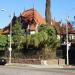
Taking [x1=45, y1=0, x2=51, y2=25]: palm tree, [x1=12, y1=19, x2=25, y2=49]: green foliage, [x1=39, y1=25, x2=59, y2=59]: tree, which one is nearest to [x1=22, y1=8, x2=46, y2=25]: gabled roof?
[x1=12, y1=19, x2=25, y2=49]: green foliage

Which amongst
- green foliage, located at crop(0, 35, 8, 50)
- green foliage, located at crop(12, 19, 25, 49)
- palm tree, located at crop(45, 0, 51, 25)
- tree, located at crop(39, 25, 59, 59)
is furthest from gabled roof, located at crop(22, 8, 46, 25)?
tree, located at crop(39, 25, 59, 59)

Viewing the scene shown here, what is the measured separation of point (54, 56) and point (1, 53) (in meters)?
10.3

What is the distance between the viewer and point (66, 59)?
5812 cm

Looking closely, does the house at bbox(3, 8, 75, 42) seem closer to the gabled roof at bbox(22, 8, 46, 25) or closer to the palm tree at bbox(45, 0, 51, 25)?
the gabled roof at bbox(22, 8, 46, 25)

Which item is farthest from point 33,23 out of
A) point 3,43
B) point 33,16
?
point 3,43

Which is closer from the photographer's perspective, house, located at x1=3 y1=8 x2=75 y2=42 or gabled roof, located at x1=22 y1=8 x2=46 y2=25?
house, located at x1=3 y1=8 x2=75 y2=42

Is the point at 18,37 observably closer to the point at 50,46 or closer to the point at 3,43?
the point at 3,43

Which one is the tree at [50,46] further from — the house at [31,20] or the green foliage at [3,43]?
the house at [31,20]

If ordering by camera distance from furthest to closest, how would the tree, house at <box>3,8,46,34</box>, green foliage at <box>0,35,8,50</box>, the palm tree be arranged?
house at <box>3,8,46,34</box>
the palm tree
green foliage at <box>0,35,8,50</box>
the tree

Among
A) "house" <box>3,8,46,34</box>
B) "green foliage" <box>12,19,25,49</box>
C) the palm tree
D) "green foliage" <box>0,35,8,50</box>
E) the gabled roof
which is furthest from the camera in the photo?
the gabled roof

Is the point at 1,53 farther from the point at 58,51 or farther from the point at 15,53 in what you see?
the point at 58,51

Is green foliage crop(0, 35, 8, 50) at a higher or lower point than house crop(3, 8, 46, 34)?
lower

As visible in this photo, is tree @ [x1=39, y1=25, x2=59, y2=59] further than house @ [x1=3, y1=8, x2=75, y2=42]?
No

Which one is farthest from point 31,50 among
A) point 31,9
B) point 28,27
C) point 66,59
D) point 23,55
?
point 31,9
